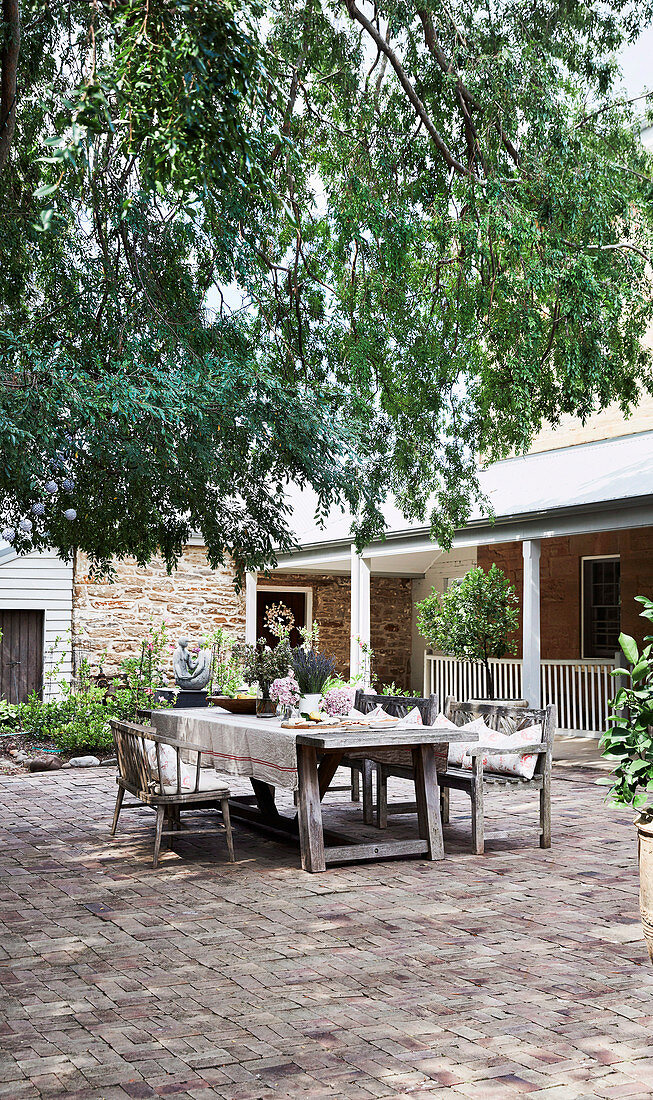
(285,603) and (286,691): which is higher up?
(285,603)

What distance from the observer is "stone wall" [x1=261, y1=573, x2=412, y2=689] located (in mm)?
19781

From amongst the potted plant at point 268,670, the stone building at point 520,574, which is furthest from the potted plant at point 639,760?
the stone building at point 520,574

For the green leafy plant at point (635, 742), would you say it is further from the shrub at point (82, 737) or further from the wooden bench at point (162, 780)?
the shrub at point (82, 737)

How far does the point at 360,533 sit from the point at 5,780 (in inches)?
198

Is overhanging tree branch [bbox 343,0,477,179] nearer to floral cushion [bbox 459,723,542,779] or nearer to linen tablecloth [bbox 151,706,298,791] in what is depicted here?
floral cushion [bbox 459,723,542,779]

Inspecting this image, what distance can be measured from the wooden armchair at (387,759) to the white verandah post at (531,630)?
11.1ft

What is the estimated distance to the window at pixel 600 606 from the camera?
48.5ft

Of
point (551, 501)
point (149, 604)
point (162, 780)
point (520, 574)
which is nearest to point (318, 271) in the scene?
point (162, 780)

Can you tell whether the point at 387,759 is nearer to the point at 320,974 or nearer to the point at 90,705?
the point at 320,974

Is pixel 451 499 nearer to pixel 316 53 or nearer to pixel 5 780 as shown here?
pixel 316 53

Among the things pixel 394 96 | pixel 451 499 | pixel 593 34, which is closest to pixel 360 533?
pixel 451 499

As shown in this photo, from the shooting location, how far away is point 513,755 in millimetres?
6938

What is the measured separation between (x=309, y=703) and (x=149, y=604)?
9850mm

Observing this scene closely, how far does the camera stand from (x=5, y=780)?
1055cm
